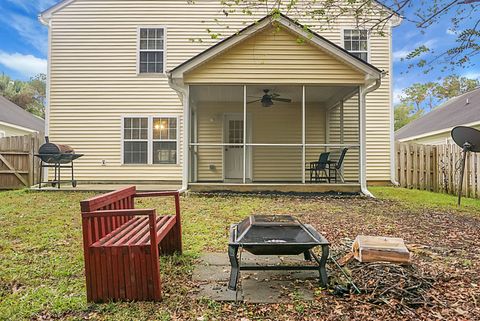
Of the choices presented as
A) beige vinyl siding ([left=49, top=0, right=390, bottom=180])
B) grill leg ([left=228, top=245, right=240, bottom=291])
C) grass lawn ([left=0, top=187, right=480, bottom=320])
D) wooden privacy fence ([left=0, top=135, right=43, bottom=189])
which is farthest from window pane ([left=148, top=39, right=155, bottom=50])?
grill leg ([left=228, top=245, right=240, bottom=291])

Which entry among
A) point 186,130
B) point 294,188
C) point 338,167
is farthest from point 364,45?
Answer: point 186,130

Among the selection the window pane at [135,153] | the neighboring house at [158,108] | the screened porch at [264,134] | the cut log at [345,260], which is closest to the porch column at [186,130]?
the screened porch at [264,134]

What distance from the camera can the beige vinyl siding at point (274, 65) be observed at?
8.04 metres

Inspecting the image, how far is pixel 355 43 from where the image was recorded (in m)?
11.1

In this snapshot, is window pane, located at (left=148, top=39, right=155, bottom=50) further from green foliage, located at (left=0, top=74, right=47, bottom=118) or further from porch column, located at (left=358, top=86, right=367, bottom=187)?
green foliage, located at (left=0, top=74, right=47, bottom=118)

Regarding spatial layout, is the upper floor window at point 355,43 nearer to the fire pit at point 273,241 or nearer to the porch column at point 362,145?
the porch column at point 362,145

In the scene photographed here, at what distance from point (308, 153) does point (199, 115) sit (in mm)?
4030

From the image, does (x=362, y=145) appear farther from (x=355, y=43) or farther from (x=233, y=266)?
(x=233, y=266)

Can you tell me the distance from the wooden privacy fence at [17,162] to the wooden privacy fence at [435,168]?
12698mm

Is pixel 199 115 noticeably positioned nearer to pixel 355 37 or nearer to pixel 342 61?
pixel 342 61

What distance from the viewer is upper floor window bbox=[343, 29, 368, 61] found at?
1102 centimetres

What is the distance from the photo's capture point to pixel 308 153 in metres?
10.7

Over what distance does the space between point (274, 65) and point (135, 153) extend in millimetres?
5708

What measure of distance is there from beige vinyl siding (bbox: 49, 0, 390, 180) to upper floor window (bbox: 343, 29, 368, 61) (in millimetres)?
288
